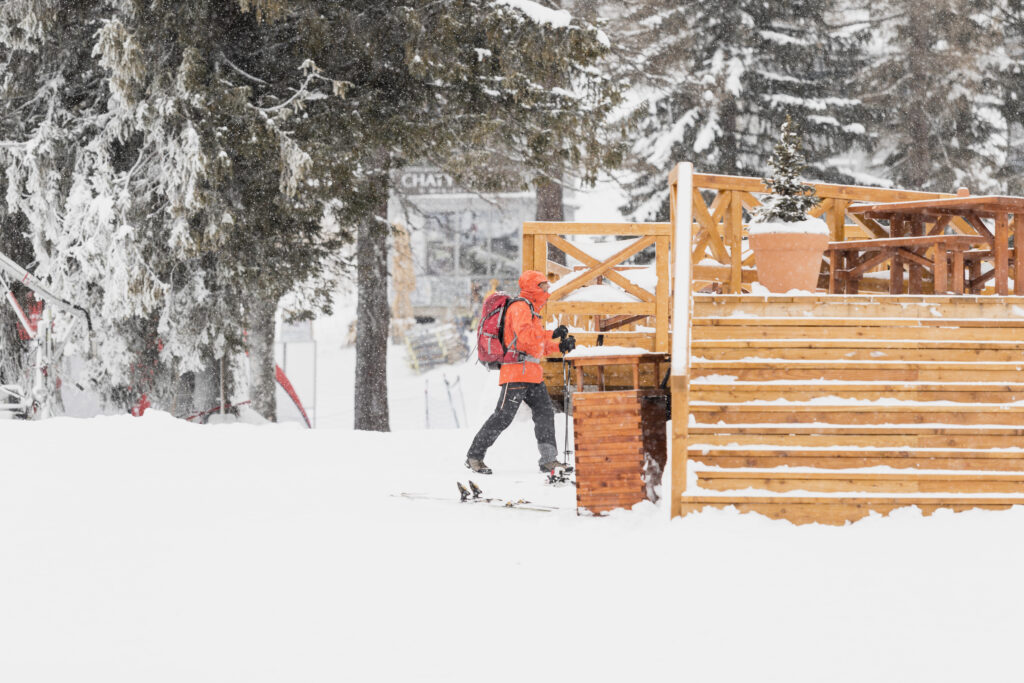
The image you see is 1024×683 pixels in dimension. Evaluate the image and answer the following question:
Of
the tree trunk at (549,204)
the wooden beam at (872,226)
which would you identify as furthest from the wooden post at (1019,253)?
the tree trunk at (549,204)

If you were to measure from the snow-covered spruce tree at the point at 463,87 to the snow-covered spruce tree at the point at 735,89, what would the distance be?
7486mm

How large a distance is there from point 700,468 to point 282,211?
23.9ft

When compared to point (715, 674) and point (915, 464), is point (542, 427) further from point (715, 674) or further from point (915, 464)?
point (715, 674)

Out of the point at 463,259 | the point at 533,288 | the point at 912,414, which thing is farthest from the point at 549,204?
the point at 463,259

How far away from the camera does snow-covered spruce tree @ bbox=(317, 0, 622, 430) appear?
1163 cm

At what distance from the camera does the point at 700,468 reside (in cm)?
602

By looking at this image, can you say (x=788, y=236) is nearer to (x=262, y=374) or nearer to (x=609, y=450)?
(x=609, y=450)

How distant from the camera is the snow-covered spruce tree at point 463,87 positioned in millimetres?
11633

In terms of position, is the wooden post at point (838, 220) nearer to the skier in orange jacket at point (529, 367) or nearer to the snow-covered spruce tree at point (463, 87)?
the skier in orange jacket at point (529, 367)

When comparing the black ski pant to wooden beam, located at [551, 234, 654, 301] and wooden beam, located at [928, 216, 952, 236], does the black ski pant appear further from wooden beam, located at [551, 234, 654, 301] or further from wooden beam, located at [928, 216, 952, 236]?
wooden beam, located at [928, 216, 952, 236]

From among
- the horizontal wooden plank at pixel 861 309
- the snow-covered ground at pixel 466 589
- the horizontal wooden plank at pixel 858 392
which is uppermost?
the horizontal wooden plank at pixel 861 309

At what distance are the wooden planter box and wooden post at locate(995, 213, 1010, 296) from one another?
10.9 feet

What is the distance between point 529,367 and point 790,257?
7.30ft

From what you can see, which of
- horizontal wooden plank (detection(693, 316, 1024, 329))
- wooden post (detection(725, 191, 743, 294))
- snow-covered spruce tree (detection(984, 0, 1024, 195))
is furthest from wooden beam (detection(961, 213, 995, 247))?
snow-covered spruce tree (detection(984, 0, 1024, 195))
